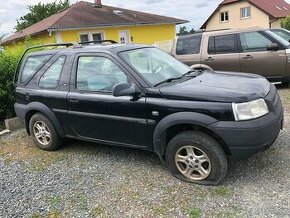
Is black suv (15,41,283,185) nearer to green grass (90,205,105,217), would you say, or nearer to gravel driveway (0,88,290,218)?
gravel driveway (0,88,290,218)

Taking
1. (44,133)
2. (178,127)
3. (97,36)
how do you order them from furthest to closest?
(97,36) < (44,133) < (178,127)

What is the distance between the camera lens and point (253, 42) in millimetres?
8828

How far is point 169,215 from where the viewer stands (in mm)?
3678

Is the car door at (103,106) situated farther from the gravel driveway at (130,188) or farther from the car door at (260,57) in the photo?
the car door at (260,57)

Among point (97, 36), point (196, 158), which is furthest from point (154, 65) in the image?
point (97, 36)

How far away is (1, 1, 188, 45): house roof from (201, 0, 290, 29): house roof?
14.3 meters

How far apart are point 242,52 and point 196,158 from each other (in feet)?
17.9

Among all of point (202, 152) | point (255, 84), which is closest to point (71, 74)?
point (202, 152)

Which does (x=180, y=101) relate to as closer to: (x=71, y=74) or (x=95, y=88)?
(x=95, y=88)

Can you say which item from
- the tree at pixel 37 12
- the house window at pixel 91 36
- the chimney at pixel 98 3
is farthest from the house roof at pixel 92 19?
the tree at pixel 37 12

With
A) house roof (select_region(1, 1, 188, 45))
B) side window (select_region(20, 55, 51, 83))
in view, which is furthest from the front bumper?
house roof (select_region(1, 1, 188, 45))

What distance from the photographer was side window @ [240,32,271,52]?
8.71 m

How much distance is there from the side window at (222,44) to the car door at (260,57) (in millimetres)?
213

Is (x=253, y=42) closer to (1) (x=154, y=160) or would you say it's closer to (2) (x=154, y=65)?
(2) (x=154, y=65)
